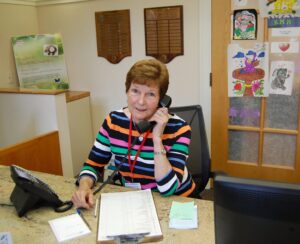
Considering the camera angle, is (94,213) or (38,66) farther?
(38,66)

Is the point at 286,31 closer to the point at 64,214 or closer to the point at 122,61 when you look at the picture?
the point at 122,61

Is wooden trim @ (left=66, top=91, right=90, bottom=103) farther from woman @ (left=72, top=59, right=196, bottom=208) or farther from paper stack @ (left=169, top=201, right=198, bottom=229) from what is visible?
paper stack @ (left=169, top=201, right=198, bottom=229)

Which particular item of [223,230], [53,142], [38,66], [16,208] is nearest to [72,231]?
[16,208]

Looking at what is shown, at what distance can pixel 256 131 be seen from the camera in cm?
281

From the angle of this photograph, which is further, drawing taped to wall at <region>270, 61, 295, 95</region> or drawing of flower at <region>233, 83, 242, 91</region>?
drawing of flower at <region>233, 83, 242, 91</region>

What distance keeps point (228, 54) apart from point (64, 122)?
1.49 m

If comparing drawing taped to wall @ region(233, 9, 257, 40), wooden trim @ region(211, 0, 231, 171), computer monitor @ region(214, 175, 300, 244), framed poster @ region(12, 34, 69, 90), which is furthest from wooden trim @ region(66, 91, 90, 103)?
computer monitor @ region(214, 175, 300, 244)

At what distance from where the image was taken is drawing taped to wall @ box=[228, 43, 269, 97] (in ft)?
8.66

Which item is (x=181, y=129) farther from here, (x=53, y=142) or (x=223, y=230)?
(x=53, y=142)

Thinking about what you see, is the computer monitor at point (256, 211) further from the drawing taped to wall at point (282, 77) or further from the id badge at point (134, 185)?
the drawing taped to wall at point (282, 77)

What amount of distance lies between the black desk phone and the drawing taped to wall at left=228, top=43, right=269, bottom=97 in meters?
1.94

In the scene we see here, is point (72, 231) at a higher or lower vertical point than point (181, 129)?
lower

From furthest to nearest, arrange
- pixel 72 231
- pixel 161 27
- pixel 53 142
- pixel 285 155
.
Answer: pixel 161 27 → pixel 285 155 → pixel 53 142 → pixel 72 231

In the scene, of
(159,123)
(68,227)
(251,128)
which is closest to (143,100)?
(159,123)
